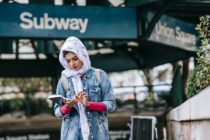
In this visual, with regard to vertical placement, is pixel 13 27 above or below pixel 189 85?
above

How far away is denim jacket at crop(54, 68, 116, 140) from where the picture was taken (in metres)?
5.86

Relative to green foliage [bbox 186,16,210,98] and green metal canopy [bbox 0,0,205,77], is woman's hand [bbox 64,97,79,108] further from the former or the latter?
green metal canopy [bbox 0,0,205,77]

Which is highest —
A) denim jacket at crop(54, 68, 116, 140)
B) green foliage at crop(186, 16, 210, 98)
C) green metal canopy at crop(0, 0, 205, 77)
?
green metal canopy at crop(0, 0, 205, 77)

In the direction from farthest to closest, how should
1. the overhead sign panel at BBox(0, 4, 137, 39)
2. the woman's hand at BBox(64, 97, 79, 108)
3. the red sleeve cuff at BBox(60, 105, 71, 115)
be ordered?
the overhead sign panel at BBox(0, 4, 137, 39) < the red sleeve cuff at BBox(60, 105, 71, 115) < the woman's hand at BBox(64, 97, 79, 108)

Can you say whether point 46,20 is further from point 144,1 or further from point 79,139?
point 79,139

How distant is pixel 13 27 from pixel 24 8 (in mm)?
418

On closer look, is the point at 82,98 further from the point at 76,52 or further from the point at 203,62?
the point at 203,62

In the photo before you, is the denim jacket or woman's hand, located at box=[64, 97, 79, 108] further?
the denim jacket

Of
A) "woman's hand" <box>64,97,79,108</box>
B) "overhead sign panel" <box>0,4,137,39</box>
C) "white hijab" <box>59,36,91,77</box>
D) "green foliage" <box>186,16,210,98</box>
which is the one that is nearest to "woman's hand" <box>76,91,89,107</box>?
"woman's hand" <box>64,97,79,108</box>

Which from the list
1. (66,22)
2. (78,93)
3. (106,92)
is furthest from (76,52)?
(66,22)

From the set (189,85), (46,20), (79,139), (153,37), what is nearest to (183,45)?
(153,37)

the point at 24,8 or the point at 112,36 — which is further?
the point at 112,36

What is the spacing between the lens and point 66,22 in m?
12.1

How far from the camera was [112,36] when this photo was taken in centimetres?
1267
